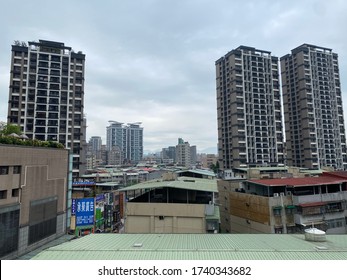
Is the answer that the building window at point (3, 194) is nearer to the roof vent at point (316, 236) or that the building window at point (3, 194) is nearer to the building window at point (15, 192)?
the building window at point (15, 192)

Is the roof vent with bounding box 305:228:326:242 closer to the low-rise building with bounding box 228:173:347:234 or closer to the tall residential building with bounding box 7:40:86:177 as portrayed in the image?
the low-rise building with bounding box 228:173:347:234

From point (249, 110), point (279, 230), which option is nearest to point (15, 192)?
point (279, 230)

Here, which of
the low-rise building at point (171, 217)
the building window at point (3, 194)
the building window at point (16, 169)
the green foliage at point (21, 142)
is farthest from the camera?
the low-rise building at point (171, 217)

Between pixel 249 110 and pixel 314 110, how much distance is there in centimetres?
3287

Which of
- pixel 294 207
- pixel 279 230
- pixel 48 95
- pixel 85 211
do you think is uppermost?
pixel 48 95

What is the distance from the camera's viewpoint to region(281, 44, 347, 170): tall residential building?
108688 millimetres

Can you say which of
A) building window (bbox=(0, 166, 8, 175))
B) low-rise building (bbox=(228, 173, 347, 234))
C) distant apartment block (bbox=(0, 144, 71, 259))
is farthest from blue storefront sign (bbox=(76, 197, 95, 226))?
low-rise building (bbox=(228, 173, 347, 234))

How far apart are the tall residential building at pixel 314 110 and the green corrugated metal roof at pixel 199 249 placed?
102 metres

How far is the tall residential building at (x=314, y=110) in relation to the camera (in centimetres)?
10869

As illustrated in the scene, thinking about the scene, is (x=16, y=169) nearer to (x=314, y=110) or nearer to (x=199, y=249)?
(x=199, y=249)

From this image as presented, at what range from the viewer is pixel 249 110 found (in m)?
103

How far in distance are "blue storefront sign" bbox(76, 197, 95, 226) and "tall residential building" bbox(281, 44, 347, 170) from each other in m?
96.3

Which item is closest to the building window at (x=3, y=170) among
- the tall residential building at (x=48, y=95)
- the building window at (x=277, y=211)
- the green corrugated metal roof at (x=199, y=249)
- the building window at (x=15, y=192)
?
the building window at (x=15, y=192)

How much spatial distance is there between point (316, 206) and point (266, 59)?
93635 millimetres
